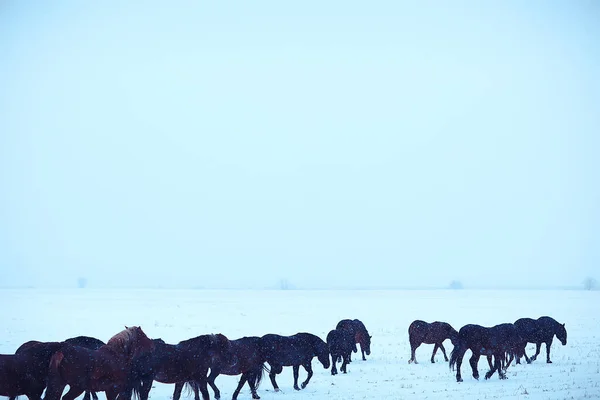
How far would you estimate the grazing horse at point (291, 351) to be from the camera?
16.8 metres

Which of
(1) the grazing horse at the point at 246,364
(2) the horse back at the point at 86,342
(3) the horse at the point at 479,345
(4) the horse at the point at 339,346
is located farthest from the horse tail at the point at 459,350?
(2) the horse back at the point at 86,342

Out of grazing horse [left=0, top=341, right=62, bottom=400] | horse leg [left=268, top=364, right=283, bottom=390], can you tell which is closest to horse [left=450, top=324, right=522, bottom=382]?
horse leg [left=268, top=364, right=283, bottom=390]

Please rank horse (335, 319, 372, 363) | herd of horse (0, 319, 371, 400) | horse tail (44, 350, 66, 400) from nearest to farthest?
1. horse tail (44, 350, 66, 400)
2. herd of horse (0, 319, 371, 400)
3. horse (335, 319, 372, 363)

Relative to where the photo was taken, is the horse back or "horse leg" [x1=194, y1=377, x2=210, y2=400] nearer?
"horse leg" [x1=194, y1=377, x2=210, y2=400]

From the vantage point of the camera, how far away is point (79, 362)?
12.0m

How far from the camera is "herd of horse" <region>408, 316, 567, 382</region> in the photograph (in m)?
18.2

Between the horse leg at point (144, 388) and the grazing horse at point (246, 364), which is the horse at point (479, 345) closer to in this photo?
the grazing horse at point (246, 364)

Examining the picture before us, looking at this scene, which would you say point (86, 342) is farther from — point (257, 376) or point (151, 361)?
point (257, 376)

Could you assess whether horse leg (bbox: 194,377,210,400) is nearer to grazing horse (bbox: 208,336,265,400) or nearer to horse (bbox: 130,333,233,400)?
horse (bbox: 130,333,233,400)

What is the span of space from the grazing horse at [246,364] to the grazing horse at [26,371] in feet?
13.9

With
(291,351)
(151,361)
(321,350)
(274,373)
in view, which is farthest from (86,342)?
(321,350)

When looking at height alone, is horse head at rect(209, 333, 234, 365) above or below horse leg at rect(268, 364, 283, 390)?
above

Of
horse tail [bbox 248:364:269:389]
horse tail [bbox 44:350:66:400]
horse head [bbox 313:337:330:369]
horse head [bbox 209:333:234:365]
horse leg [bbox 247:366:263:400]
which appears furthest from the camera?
horse head [bbox 313:337:330:369]

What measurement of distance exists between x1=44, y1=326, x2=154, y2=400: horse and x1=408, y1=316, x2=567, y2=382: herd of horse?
9.57 m
